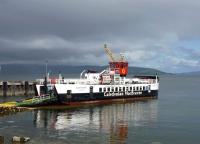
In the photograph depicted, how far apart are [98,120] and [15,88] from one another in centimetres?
5659

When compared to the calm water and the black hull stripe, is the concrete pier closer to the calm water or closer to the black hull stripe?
the black hull stripe

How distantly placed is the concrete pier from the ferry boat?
2406cm

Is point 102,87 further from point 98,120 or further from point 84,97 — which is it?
point 98,120

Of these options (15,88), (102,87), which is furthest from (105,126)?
(15,88)

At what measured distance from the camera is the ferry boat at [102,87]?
91625mm

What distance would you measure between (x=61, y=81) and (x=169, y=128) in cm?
3542

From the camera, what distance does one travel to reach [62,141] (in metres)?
53.2

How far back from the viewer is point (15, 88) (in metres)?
124

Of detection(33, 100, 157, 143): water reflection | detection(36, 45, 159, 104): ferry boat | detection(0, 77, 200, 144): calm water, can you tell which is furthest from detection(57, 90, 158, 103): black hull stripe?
detection(0, 77, 200, 144): calm water

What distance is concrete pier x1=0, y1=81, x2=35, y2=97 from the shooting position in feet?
396

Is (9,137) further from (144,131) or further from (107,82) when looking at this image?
(107,82)

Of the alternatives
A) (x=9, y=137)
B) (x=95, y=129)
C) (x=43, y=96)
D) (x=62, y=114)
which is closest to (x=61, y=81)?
(x=43, y=96)

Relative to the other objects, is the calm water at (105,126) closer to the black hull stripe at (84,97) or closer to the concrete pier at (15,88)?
Result: the black hull stripe at (84,97)

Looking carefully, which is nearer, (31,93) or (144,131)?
(144,131)
